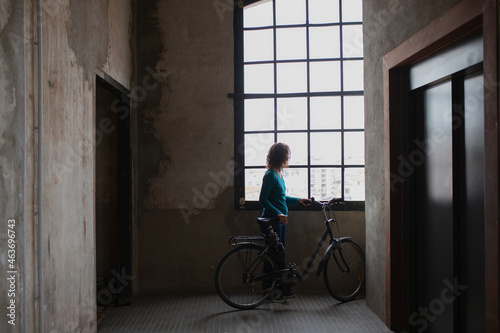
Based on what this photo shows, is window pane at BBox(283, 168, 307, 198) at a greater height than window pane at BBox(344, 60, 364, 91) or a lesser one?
lesser

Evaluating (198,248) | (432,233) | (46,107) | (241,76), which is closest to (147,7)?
(241,76)

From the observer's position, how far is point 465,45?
2.40 metres

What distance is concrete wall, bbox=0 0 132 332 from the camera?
2170 mm

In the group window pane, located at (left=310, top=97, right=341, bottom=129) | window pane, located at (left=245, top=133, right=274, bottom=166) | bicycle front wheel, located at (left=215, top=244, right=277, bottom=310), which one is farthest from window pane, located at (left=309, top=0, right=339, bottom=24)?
bicycle front wheel, located at (left=215, top=244, right=277, bottom=310)

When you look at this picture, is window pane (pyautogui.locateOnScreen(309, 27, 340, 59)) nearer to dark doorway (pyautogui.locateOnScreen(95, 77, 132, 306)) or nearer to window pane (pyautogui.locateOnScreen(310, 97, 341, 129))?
window pane (pyautogui.locateOnScreen(310, 97, 341, 129))

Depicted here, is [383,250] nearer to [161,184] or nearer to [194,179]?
[194,179]

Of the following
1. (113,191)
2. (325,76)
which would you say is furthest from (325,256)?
(113,191)

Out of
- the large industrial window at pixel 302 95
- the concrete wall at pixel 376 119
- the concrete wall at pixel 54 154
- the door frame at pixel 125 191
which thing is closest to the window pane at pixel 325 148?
the large industrial window at pixel 302 95

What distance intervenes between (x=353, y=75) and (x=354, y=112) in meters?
0.43

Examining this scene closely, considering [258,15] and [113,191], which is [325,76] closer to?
[258,15]

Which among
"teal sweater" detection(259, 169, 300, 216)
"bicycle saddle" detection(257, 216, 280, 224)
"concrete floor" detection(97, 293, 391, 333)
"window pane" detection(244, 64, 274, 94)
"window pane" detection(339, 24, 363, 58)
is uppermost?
"window pane" detection(339, 24, 363, 58)

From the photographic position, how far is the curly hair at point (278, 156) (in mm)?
4125

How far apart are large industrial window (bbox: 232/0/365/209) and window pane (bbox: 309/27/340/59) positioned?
1 cm

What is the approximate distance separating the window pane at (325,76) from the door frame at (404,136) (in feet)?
3.77
